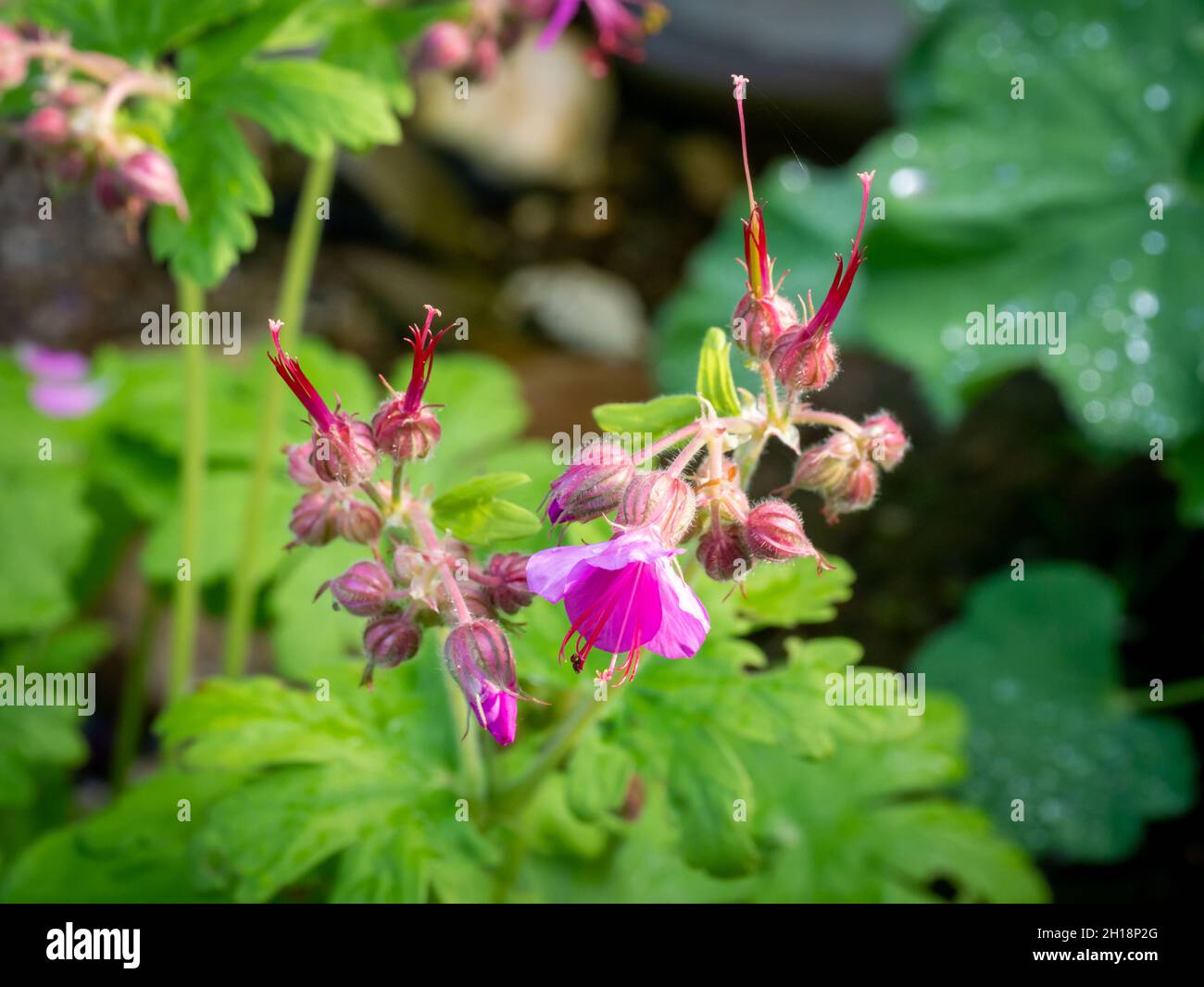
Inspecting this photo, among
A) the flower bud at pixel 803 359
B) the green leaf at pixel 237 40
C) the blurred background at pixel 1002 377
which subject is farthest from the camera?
the blurred background at pixel 1002 377

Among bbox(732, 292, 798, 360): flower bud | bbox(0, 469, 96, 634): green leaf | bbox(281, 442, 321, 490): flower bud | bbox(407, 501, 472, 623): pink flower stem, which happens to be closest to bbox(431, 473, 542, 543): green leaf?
bbox(407, 501, 472, 623): pink flower stem

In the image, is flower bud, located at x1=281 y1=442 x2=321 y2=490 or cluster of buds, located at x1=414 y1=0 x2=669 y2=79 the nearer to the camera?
flower bud, located at x1=281 y1=442 x2=321 y2=490

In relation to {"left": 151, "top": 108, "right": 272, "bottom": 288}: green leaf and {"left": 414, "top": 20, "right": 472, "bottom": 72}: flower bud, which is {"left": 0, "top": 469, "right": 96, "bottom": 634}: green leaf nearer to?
{"left": 151, "top": 108, "right": 272, "bottom": 288}: green leaf

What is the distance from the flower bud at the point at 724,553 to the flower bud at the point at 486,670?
0.21 m

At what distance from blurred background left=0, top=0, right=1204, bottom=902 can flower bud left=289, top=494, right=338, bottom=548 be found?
1.11 meters

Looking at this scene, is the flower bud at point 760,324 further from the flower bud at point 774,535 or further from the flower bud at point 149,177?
the flower bud at point 149,177

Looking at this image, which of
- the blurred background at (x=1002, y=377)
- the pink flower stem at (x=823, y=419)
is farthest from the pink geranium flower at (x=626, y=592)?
the blurred background at (x=1002, y=377)

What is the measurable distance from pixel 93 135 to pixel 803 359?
1.07 metres

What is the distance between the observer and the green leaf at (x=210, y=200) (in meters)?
1.55

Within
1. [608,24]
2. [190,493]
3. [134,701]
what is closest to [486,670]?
[190,493]

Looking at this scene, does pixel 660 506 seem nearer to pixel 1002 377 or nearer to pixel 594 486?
pixel 594 486

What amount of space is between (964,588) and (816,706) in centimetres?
178

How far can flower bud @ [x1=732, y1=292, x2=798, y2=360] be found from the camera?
Result: 1.12 metres

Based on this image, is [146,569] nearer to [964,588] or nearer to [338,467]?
[338,467]
